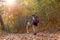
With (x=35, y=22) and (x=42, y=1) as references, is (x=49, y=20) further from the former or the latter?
(x=35, y=22)

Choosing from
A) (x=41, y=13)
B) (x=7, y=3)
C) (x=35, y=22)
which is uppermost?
(x=7, y=3)

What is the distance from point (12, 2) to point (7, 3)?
0.68 meters

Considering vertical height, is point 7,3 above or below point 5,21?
above

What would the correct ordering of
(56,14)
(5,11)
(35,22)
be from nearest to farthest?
1. (35,22)
2. (56,14)
3. (5,11)

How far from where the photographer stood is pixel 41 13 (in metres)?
21.6

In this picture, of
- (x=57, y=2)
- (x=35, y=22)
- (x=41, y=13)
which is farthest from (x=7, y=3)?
(x=35, y=22)

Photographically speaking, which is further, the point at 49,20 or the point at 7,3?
the point at 7,3

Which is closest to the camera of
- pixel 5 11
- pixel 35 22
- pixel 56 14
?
pixel 35 22

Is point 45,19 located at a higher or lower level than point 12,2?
lower

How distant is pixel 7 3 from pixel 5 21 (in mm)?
2018

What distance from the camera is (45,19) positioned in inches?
856

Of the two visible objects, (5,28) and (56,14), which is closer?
(56,14)

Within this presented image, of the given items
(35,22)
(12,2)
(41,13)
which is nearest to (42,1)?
(41,13)

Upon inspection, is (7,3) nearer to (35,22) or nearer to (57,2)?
(57,2)
